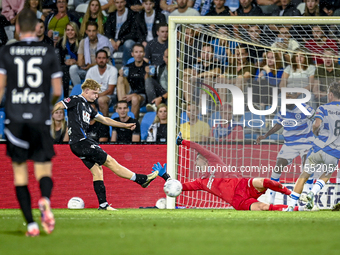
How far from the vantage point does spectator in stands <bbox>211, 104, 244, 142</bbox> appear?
303 inches

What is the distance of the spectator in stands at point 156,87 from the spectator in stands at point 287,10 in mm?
2706

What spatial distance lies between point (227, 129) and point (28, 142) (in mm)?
4394

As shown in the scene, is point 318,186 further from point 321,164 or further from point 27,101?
point 27,101

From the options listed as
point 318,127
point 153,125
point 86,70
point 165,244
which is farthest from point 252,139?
point 165,244

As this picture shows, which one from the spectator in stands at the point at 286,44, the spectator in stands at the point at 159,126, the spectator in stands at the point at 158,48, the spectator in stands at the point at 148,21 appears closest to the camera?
the spectator in stands at the point at 286,44

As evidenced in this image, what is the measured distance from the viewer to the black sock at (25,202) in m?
3.66

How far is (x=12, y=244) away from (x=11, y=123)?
38.2 inches

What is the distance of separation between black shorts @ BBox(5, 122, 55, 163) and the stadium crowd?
419 cm

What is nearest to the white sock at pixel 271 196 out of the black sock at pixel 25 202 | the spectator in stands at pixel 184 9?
the spectator in stands at pixel 184 9

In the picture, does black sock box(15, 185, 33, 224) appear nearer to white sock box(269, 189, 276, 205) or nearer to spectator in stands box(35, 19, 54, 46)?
white sock box(269, 189, 276, 205)

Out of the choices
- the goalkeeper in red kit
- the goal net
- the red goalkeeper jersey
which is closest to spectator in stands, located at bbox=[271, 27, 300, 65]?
the goal net

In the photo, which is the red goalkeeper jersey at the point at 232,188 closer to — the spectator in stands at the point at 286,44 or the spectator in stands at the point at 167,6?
the spectator in stands at the point at 286,44

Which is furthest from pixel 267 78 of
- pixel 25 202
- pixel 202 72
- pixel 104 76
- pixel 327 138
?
pixel 25 202

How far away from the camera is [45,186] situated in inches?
147
